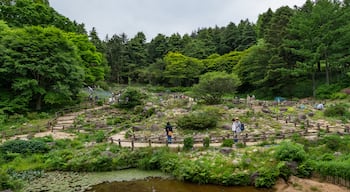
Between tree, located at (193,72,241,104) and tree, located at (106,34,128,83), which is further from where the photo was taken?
tree, located at (106,34,128,83)

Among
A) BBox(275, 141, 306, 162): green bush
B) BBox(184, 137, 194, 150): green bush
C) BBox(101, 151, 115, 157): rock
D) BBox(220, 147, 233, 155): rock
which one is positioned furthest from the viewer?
BBox(101, 151, 115, 157): rock

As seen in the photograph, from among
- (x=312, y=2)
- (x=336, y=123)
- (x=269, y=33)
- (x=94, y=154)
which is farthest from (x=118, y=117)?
(x=312, y=2)

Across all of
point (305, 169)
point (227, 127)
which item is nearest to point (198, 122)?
point (227, 127)

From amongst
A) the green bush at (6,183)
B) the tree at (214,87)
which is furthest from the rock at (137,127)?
the green bush at (6,183)

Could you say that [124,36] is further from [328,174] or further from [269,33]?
[328,174]

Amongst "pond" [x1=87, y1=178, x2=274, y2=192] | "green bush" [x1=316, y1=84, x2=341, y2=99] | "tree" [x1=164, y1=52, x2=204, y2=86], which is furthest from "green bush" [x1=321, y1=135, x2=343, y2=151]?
"tree" [x1=164, y1=52, x2=204, y2=86]

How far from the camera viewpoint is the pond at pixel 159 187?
10641 mm

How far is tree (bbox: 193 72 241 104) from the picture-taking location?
2434 cm

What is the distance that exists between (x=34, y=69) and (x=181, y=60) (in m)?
28.4

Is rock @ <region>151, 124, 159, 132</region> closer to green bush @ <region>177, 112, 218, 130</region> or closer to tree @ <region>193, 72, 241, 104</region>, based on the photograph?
green bush @ <region>177, 112, 218, 130</region>

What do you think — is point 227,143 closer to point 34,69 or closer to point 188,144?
point 188,144

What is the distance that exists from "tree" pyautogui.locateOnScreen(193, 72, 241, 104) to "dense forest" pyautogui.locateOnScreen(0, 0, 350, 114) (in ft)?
33.7

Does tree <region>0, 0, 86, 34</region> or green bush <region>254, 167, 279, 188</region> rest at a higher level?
tree <region>0, 0, 86, 34</region>

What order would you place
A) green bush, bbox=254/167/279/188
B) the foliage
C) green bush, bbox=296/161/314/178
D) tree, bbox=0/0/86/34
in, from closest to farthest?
1. green bush, bbox=254/167/279/188
2. green bush, bbox=296/161/314/178
3. the foliage
4. tree, bbox=0/0/86/34
